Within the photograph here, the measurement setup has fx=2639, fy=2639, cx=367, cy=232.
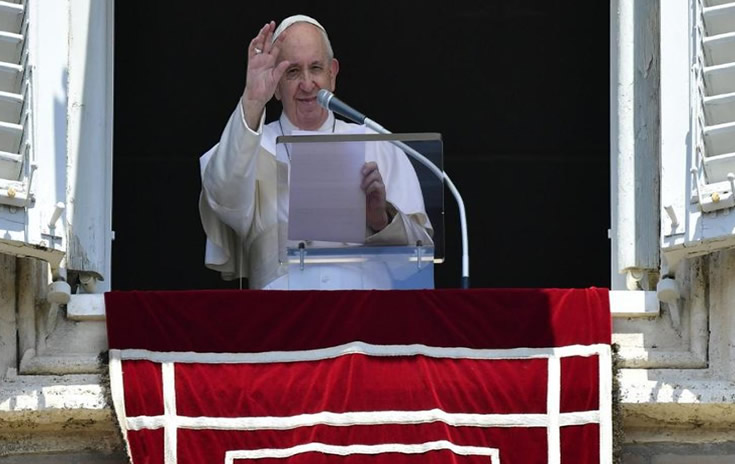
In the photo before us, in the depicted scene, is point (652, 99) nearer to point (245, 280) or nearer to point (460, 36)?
point (245, 280)

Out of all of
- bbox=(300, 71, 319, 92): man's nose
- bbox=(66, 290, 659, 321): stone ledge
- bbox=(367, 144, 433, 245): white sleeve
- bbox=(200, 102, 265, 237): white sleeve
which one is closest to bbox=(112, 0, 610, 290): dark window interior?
bbox=(300, 71, 319, 92): man's nose

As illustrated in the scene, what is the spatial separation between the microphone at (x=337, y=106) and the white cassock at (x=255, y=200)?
90mm

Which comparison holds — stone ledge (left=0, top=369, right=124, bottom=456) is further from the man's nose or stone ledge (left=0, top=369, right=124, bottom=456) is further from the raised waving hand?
the man's nose

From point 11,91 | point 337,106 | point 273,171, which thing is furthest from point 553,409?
point 11,91

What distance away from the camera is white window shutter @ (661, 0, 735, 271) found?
21.9ft

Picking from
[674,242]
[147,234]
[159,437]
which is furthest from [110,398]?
[147,234]

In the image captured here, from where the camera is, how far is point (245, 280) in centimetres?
823

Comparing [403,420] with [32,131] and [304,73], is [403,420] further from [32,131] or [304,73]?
[304,73]

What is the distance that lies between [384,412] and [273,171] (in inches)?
45.0

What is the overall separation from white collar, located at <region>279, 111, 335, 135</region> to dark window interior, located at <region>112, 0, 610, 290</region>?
6.28 feet

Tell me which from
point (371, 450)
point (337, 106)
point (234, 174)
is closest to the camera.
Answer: point (371, 450)

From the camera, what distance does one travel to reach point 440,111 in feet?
32.7

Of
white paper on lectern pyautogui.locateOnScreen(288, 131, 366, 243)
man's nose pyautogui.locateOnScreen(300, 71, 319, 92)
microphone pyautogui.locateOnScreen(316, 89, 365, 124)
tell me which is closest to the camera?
white paper on lectern pyautogui.locateOnScreen(288, 131, 366, 243)

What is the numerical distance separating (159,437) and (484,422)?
2.71ft
